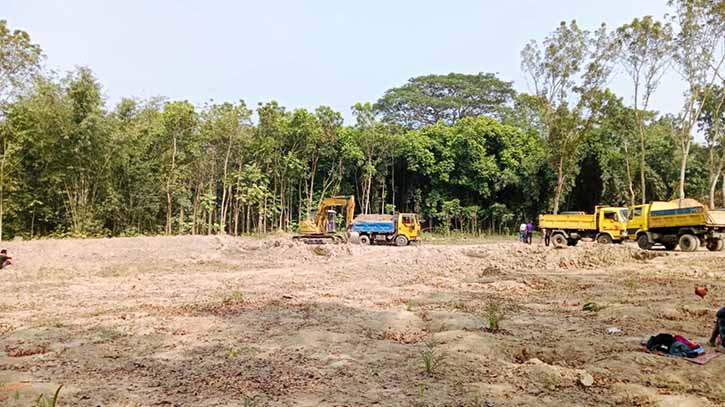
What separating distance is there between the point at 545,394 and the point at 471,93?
125 ft

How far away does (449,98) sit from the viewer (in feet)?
132

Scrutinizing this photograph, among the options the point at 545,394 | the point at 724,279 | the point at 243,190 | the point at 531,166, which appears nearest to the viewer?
the point at 545,394

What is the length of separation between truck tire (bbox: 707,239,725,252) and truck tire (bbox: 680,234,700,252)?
72 cm

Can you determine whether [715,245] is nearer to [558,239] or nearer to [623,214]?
[623,214]

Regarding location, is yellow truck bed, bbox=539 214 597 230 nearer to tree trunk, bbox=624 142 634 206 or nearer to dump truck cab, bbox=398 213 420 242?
dump truck cab, bbox=398 213 420 242

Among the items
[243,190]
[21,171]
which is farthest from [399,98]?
[21,171]

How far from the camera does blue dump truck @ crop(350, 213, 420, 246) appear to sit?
2225 cm

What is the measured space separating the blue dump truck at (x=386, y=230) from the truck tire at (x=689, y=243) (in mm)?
10417

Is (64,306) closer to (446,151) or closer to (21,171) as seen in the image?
(21,171)

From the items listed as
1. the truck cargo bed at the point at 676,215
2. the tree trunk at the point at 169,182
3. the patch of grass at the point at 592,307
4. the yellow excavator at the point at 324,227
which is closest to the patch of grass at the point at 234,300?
the patch of grass at the point at 592,307

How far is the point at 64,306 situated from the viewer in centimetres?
871

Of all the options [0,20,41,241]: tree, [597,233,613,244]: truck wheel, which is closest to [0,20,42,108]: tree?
[0,20,41,241]: tree

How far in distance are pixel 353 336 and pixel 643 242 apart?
55.1 ft

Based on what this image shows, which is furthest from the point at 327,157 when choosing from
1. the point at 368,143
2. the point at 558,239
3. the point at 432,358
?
the point at 432,358
